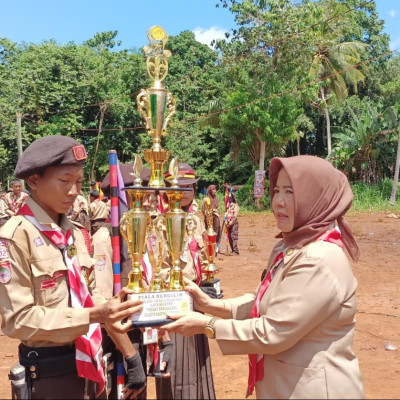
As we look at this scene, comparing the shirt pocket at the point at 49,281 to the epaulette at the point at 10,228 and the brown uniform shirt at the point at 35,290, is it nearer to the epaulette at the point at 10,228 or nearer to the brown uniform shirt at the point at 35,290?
the brown uniform shirt at the point at 35,290

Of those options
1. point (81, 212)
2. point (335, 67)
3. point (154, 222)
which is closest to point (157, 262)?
point (154, 222)

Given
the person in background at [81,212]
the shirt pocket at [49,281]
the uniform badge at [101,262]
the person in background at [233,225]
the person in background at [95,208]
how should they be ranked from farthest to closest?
the person in background at [233,225]
the person in background at [81,212]
the person in background at [95,208]
the uniform badge at [101,262]
the shirt pocket at [49,281]

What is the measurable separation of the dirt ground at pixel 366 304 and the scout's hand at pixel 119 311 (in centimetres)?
239

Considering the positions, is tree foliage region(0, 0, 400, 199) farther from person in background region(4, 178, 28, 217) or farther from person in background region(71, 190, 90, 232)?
person in background region(71, 190, 90, 232)

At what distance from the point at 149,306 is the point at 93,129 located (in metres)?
22.0

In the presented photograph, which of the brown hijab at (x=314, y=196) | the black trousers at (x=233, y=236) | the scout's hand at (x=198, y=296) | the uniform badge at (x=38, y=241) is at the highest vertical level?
the brown hijab at (x=314, y=196)

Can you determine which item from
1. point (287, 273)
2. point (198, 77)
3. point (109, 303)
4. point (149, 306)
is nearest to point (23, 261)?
point (109, 303)

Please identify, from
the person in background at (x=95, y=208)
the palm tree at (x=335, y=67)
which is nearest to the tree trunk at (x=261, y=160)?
the palm tree at (x=335, y=67)

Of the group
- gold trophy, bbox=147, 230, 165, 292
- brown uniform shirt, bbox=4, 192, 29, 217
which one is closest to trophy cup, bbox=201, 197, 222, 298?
gold trophy, bbox=147, 230, 165, 292

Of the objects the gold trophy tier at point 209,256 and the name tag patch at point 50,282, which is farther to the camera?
the gold trophy tier at point 209,256

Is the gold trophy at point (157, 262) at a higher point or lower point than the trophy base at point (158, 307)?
higher

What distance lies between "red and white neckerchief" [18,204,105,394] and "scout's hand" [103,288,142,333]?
0.55ft

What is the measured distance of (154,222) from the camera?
2529 millimetres

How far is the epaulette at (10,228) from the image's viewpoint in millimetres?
2098
